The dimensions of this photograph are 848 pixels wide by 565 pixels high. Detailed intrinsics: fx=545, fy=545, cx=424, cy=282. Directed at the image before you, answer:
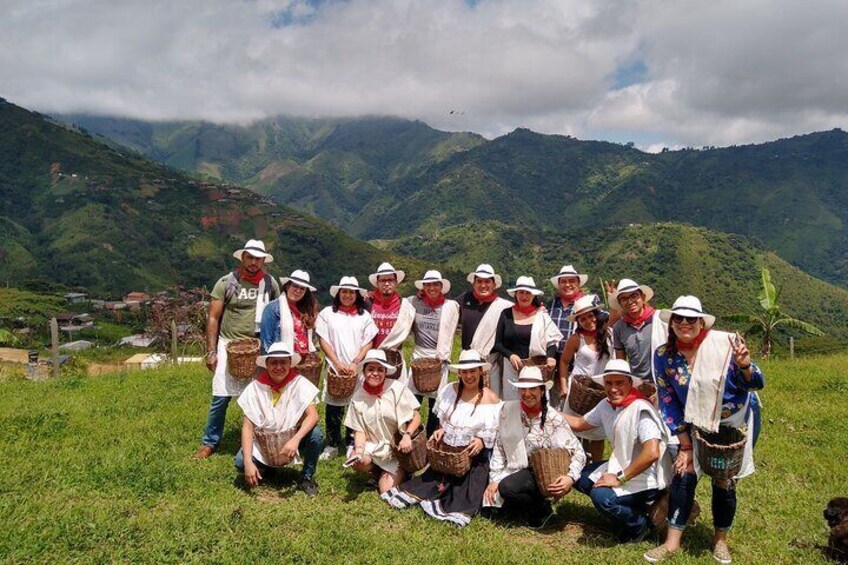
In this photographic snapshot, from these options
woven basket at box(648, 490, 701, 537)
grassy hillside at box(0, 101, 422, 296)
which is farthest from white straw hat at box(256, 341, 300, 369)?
grassy hillside at box(0, 101, 422, 296)

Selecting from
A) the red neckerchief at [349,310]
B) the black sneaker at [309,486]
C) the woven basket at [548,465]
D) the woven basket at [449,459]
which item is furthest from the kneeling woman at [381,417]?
the woven basket at [548,465]

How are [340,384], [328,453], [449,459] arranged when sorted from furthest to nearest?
[328,453] < [340,384] < [449,459]

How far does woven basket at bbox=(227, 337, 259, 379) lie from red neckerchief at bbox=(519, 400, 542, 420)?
3196 millimetres

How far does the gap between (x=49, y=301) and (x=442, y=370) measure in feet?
302

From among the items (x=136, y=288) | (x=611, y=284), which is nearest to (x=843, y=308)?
(x=611, y=284)

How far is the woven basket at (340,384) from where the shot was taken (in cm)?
658

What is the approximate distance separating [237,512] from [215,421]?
194 cm

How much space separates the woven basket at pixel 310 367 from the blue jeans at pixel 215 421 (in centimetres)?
Answer: 100

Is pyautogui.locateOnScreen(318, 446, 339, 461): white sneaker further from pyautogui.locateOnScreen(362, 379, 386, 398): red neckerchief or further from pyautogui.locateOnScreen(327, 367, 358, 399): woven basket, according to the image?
pyautogui.locateOnScreen(362, 379, 386, 398): red neckerchief

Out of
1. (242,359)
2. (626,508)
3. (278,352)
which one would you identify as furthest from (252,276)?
(626,508)

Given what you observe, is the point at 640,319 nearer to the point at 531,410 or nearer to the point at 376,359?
the point at 531,410

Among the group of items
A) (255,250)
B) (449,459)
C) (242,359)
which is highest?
(255,250)

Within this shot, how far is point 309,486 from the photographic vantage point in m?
6.14

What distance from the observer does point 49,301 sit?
80.5 m
